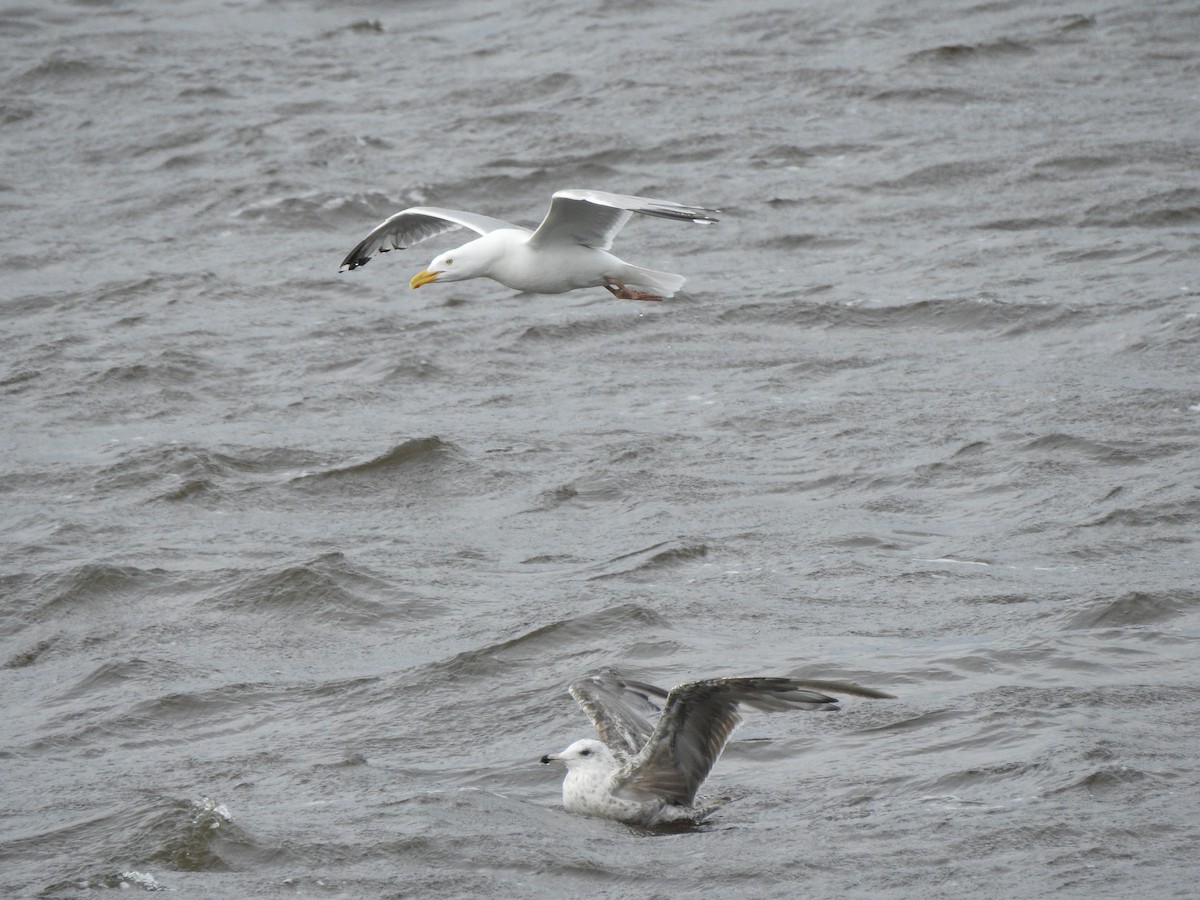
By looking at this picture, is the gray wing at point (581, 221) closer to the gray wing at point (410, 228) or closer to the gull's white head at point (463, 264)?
the gull's white head at point (463, 264)

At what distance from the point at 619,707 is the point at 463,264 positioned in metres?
3.02

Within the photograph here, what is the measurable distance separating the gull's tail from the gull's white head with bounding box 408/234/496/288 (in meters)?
0.76

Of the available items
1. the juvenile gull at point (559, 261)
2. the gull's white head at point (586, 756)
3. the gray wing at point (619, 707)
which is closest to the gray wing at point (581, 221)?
the juvenile gull at point (559, 261)

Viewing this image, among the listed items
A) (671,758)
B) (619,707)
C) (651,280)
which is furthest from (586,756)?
(651,280)

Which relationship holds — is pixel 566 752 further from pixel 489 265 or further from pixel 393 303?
pixel 393 303

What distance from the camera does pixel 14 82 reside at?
22.7 metres

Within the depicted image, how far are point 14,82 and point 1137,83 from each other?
13183mm

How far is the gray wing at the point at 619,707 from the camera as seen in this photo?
8008 mm

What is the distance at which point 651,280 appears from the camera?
10328 millimetres

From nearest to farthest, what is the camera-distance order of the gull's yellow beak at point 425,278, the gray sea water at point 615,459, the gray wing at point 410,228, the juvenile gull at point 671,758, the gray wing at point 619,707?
the juvenile gull at point 671,758, the gray sea water at point 615,459, the gray wing at point 619,707, the gull's yellow beak at point 425,278, the gray wing at point 410,228

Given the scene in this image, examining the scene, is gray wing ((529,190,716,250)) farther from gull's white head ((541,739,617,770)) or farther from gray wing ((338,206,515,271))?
gull's white head ((541,739,617,770))

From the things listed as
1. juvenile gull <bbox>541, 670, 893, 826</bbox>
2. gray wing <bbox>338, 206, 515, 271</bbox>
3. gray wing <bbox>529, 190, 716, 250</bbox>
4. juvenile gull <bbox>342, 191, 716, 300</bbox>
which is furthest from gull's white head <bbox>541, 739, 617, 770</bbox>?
gray wing <bbox>338, 206, 515, 271</bbox>

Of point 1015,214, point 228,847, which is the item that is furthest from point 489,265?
point 1015,214

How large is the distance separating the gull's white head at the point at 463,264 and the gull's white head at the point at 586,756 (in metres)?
3.37
